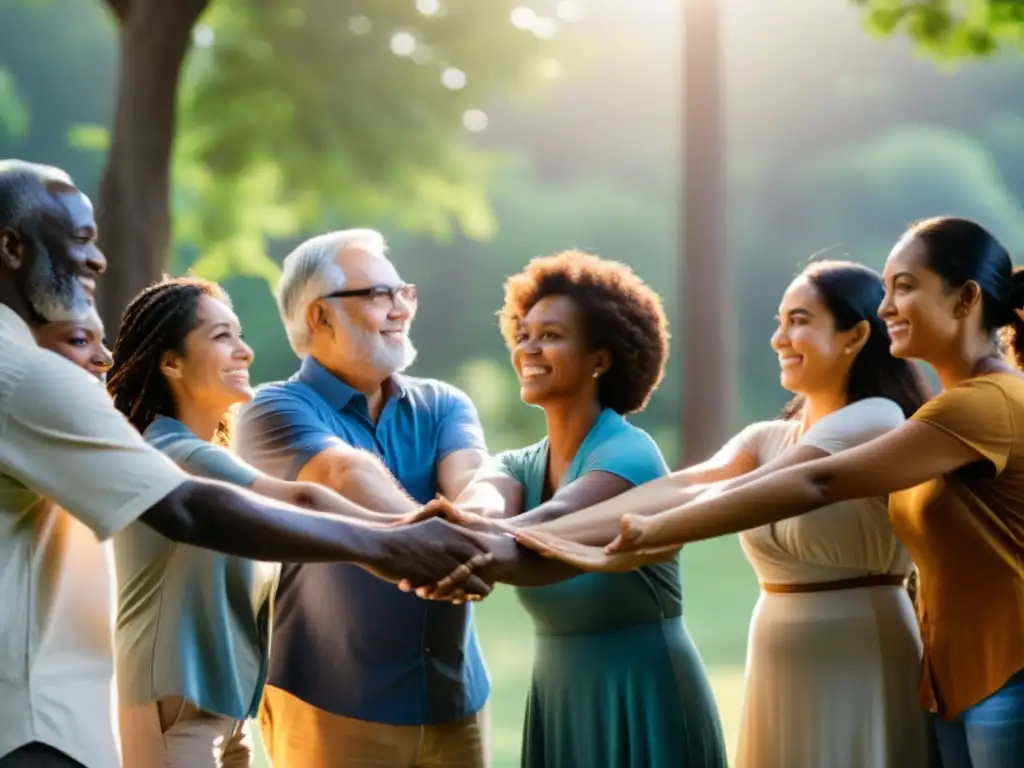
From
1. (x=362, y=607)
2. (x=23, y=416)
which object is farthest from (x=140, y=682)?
(x=23, y=416)

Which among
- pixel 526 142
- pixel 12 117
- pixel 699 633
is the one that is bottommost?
pixel 699 633

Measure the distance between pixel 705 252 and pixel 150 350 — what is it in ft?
28.7

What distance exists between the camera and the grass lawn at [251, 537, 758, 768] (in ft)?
29.6

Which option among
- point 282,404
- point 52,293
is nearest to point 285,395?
point 282,404

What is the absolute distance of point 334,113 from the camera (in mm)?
12844

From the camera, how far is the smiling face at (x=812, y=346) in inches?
148

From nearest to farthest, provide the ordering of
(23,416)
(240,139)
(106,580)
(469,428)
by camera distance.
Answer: (23,416) → (106,580) → (469,428) → (240,139)

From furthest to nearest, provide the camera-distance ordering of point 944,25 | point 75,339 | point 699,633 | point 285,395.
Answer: point 699,633, point 944,25, point 285,395, point 75,339

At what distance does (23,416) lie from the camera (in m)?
2.71

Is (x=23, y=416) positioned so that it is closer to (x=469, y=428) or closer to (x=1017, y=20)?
(x=469, y=428)

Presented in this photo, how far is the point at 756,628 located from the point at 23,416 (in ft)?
6.22

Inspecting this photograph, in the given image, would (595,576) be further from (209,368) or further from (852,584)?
(209,368)

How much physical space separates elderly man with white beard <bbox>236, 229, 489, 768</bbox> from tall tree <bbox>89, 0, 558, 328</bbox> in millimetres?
8567

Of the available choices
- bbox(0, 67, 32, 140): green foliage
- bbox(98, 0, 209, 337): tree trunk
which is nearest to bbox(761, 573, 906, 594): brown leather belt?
bbox(98, 0, 209, 337): tree trunk
